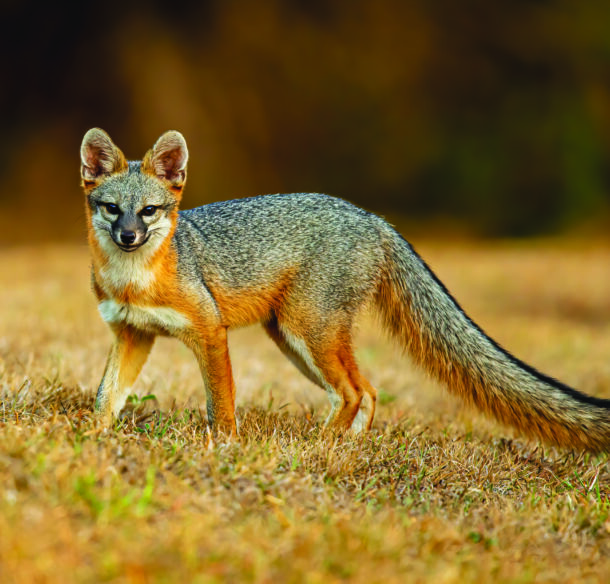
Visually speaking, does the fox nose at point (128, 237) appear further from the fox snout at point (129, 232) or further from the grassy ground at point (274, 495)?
the grassy ground at point (274, 495)

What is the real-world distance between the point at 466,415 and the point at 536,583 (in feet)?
9.33

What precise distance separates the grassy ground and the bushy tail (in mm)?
238

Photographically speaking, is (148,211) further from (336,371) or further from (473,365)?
(473,365)

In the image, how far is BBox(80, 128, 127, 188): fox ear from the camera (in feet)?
13.1

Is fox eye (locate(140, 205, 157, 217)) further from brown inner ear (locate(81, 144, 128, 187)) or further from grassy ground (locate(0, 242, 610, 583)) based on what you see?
grassy ground (locate(0, 242, 610, 583))

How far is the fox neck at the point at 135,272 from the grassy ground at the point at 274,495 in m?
0.64

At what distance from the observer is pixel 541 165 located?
17.2 m

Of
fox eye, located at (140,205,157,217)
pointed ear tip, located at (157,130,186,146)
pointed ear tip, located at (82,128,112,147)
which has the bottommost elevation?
fox eye, located at (140,205,157,217)

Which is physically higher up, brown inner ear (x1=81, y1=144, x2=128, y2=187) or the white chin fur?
brown inner ear (x1=81, y1=144, x2=128, y2=187)

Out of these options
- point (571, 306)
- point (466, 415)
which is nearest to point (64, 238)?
Answer: point (571, 306)

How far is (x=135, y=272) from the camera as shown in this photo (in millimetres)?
3863

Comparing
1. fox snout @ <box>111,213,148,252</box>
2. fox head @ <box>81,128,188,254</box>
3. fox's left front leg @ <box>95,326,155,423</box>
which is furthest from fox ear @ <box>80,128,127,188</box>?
fox's left front leg @ <box>95,326,155,423</box>

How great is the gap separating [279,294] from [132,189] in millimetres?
1020

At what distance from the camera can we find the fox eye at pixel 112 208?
3.86m
